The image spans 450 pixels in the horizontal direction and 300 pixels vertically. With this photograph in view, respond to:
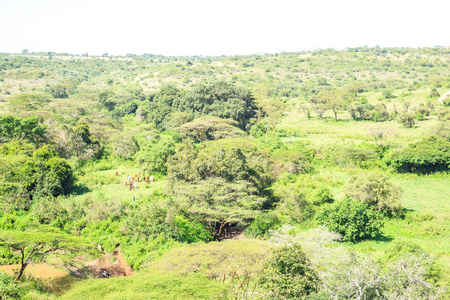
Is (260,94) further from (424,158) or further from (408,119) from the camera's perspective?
(424,158)

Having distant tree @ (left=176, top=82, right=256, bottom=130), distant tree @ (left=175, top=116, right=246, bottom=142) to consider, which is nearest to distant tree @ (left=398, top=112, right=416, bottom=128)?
distant tree @ (left=176, top=82, right=256, bottom=130)

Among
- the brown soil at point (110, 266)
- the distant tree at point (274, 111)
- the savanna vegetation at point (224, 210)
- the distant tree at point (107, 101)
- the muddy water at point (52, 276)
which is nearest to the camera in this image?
the savanna vegetation at point (224, 210)

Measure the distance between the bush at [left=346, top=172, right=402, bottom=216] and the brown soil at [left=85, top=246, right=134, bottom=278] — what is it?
588 inches

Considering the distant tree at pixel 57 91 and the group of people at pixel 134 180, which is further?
the distant tree at pixel 57 91

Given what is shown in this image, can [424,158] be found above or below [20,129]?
below

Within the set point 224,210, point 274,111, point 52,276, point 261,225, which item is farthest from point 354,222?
point 274,111

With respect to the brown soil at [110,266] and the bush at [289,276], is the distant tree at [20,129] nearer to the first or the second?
the brown soil at [110,266]

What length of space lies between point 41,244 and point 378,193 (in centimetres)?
1917

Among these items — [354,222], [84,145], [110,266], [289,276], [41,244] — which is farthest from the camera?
[84,145]

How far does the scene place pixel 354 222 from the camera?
58.4 ft

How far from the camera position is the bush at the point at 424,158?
25.5 meters

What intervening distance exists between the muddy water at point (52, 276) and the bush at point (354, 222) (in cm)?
1429

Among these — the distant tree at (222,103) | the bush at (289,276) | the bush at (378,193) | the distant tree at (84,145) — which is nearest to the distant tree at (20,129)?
the distant tree at (84,145)

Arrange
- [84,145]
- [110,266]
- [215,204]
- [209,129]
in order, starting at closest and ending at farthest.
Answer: [110,266], [215,204], [84,145], [209,129]
